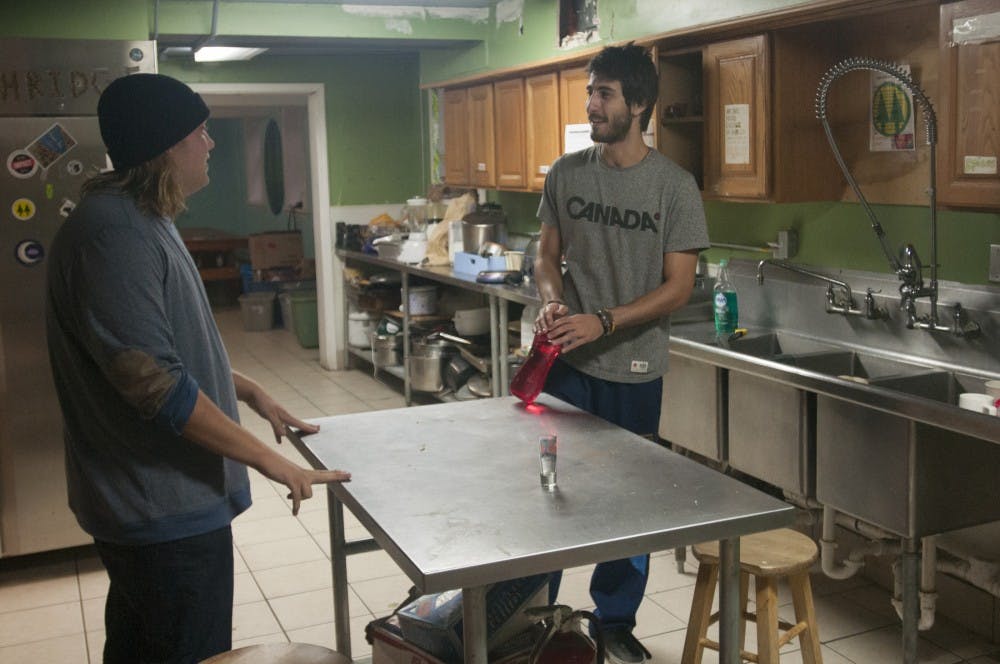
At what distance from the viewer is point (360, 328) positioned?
8.05m

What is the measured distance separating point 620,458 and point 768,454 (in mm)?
1313

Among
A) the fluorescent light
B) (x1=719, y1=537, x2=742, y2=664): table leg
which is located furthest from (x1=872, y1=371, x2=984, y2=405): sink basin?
the fluorescent light

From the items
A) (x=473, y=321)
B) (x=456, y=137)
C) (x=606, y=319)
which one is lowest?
(x=473, y=321)

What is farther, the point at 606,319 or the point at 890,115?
the point at 890,115

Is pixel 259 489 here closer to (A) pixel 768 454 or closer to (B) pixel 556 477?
(A) pixel 768 454

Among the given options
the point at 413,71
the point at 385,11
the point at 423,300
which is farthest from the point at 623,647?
the point at 413,71

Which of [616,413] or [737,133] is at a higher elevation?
[737,133]

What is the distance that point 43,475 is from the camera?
169 inches

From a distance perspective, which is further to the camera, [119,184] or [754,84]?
[754,84]

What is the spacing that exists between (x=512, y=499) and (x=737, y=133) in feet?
7.76

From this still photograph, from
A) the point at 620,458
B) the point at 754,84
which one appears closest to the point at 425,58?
the point at 754,84

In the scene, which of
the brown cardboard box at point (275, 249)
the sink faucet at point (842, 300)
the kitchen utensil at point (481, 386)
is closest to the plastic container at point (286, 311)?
the brown cardboard box at point (275, 249)

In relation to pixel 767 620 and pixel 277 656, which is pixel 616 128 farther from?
pixel 277 656

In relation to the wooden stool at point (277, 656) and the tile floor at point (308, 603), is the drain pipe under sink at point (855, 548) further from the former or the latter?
the wooden stool at point (277, 656)
